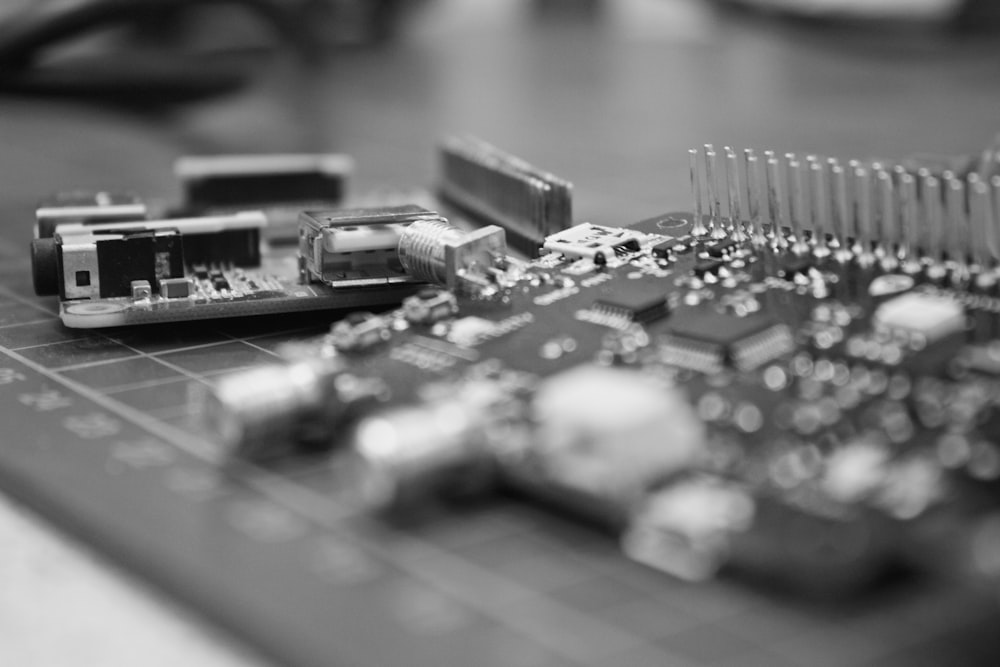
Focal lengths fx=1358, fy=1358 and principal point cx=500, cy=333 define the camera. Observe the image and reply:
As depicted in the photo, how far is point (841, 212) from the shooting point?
4055 mm

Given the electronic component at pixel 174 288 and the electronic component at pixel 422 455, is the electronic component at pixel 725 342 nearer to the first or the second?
the electronic component at pixel 422 455

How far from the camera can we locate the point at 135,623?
274 centimetres

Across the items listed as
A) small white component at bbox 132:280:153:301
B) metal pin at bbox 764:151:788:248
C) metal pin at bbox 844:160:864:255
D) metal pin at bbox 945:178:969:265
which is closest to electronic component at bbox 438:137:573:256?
metal pin at bbox 764:151:788:248

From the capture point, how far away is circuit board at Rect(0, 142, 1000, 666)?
2445 millimetres

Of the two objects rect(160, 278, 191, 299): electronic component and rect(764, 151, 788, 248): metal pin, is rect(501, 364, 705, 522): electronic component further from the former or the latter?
rect(160, 278, 191, 299): electronic component

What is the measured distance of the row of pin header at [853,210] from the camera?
148 inches

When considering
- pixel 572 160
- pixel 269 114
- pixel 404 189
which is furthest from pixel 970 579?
pixel 269 114

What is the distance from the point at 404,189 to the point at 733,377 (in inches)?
159

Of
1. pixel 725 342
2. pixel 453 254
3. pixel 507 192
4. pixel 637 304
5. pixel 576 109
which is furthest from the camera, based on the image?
pixel 576 109

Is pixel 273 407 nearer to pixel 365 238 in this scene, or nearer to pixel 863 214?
pixel 365 238

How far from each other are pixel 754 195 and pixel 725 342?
48.5 inches

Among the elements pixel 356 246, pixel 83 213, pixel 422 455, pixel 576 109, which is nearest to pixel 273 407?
pixel 422 455

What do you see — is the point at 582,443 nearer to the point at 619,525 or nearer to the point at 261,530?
the point at 619,525

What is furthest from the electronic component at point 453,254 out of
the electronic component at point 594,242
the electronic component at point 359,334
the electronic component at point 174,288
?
the electronic component at point 174,288
